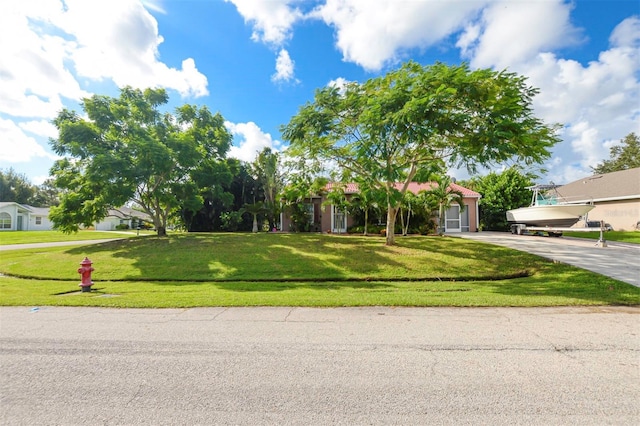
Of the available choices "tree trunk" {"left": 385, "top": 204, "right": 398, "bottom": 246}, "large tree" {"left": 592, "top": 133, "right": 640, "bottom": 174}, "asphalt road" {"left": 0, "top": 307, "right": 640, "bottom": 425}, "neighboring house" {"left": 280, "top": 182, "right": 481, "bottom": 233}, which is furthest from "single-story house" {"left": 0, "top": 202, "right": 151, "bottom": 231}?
"large tree" {"left": 592, "top": 133, "right": 640, "bottom": 174}

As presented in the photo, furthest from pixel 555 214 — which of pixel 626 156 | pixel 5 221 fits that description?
pixel 5 221

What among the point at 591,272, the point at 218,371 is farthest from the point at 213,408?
the point at 591,272

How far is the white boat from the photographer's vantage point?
14.6 m

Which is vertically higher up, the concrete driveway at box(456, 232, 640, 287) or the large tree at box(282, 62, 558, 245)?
the large tree at box(282, 62, 558, 245)

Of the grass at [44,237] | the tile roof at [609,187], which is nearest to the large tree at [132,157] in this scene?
the grass at [44,237]

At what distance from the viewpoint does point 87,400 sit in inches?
108

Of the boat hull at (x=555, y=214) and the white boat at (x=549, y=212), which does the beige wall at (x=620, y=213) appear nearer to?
the white boat at (x=549, y=212)

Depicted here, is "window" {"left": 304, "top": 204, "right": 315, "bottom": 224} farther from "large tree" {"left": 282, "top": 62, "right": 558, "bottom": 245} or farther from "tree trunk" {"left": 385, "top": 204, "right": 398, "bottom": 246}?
"large tree" {"left": 282, "top": 62, "right": 558, "bottom": 245}

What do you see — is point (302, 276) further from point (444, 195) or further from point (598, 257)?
point (444, 195)

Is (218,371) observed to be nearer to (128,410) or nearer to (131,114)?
(128,410)

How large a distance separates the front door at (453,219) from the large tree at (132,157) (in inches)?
646

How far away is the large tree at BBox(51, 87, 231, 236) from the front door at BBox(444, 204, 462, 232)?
16408 millimetres

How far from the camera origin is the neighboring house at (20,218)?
41031 mm

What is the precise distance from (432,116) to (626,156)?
45.1 metres
